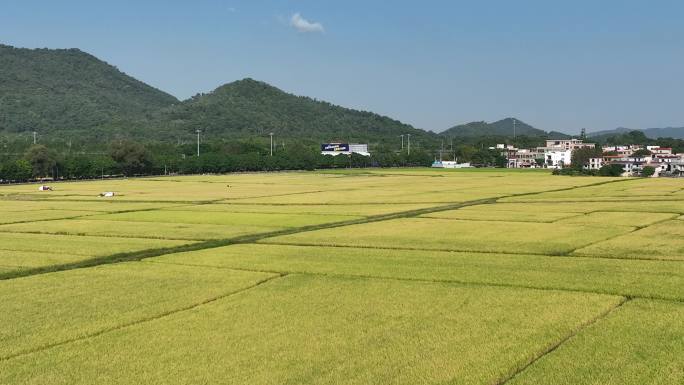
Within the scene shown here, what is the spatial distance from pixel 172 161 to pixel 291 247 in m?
112

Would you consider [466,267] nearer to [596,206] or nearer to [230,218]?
[230,218]

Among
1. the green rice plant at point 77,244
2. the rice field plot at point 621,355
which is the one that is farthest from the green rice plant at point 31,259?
the rice field plot at point 621,355

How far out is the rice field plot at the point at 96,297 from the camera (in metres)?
14.8

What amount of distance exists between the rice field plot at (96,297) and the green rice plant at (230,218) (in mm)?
15643

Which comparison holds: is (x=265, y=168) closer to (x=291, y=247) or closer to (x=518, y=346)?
(x=291, y=247)

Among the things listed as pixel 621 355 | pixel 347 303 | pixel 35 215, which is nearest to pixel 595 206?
pixel 347 303

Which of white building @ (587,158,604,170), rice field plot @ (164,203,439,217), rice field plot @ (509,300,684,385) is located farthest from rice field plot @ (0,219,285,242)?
white building @ (587,158,604,170)

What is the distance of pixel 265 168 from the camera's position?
515 ft

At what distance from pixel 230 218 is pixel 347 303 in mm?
27054

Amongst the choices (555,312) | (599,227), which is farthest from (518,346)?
(599,227)

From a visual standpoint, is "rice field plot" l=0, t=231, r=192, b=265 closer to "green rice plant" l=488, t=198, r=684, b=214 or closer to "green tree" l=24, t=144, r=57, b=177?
"green rice plant" l=488, t=198, r=684, b=214

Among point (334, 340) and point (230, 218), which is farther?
point (230, 218)

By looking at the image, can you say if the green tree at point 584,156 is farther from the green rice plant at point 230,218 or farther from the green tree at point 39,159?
the green rice plant at point 230,218

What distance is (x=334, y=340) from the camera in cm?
1360
